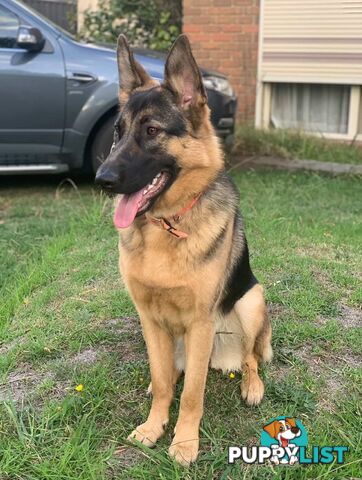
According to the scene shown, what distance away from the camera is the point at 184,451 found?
2357mm

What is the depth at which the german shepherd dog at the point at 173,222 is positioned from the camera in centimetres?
232

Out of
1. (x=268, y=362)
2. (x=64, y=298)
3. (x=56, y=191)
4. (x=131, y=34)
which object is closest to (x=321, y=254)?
(x=268, y=362)

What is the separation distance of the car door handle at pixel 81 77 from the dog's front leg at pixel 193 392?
4.08m

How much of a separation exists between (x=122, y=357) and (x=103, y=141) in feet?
11.1

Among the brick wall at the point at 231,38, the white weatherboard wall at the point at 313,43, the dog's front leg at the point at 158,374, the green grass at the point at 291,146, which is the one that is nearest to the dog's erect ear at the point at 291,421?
the dog's front leg at the point at 158,374

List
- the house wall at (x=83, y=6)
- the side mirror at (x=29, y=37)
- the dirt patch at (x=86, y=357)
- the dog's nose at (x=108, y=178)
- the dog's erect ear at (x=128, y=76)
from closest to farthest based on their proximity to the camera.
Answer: the dog's nose at (x=108, y=178) → the dog's erect ear at (x=128, y=76) → the dirt patch at (x=86, y=357) → the side mirror at (x=29, y=37) → the house wall at (x=83, y=6)

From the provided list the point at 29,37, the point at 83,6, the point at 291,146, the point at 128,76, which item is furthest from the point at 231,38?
the point at 128,76

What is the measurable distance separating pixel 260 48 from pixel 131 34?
2.44m

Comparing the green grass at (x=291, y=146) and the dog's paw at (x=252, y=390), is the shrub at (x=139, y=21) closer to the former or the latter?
the green grass at (x=291, y=146)

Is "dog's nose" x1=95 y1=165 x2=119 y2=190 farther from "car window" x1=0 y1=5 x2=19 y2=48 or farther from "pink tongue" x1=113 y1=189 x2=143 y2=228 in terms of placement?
"car window" x1=0 y1=5 x2=19 y2=48

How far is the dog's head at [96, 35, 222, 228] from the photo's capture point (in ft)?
7.47

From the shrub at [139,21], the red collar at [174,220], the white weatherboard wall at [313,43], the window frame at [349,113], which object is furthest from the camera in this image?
the shrub at [139,21]

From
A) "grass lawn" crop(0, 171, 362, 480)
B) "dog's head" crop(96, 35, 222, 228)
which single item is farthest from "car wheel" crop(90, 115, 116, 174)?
"dog's head" crop(96, 35, 222, 228)

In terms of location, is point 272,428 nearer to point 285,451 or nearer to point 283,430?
point 283,430
